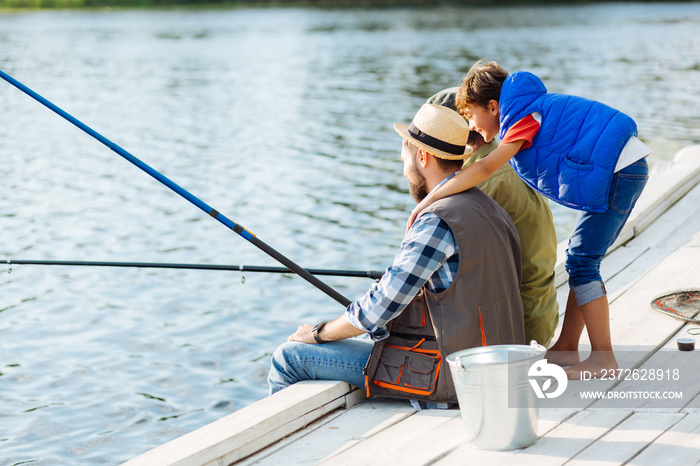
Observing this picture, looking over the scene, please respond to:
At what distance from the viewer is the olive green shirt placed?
309 cm

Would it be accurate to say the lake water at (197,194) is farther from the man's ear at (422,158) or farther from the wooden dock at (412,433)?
the man's ear at (422,158)

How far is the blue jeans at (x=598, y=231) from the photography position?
9.98 ft

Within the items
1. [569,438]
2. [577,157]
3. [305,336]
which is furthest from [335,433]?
[577,157]

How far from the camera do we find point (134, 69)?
2128 centimetres

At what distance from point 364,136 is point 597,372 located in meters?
9.84

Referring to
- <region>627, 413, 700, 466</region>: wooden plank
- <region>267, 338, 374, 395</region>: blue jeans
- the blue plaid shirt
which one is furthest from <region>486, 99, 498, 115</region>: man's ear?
<region>627, 413, 700, 466</region>: wooden plank

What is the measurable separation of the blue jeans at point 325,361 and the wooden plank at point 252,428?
0.12ft

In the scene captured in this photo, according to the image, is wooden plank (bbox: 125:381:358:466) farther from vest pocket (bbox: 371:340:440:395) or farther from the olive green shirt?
the olive green shirt

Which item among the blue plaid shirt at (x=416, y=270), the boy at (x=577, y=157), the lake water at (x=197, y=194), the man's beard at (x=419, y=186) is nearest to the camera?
the blue plaid shirt at (x=416, y=270)

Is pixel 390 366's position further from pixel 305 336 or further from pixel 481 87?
pixel 481 87

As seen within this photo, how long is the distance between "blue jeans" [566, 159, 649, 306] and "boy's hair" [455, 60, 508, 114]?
20.2 inches

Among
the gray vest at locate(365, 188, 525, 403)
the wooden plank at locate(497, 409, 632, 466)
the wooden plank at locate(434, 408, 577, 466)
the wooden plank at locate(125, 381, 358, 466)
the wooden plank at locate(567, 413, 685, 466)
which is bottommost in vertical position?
the wooden plank at locate(125, 381, 358, 466)

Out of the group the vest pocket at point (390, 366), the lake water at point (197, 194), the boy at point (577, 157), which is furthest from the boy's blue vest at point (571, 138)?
the lake water at point (197, 194)

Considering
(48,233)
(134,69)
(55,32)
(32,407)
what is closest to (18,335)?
(32,407)
